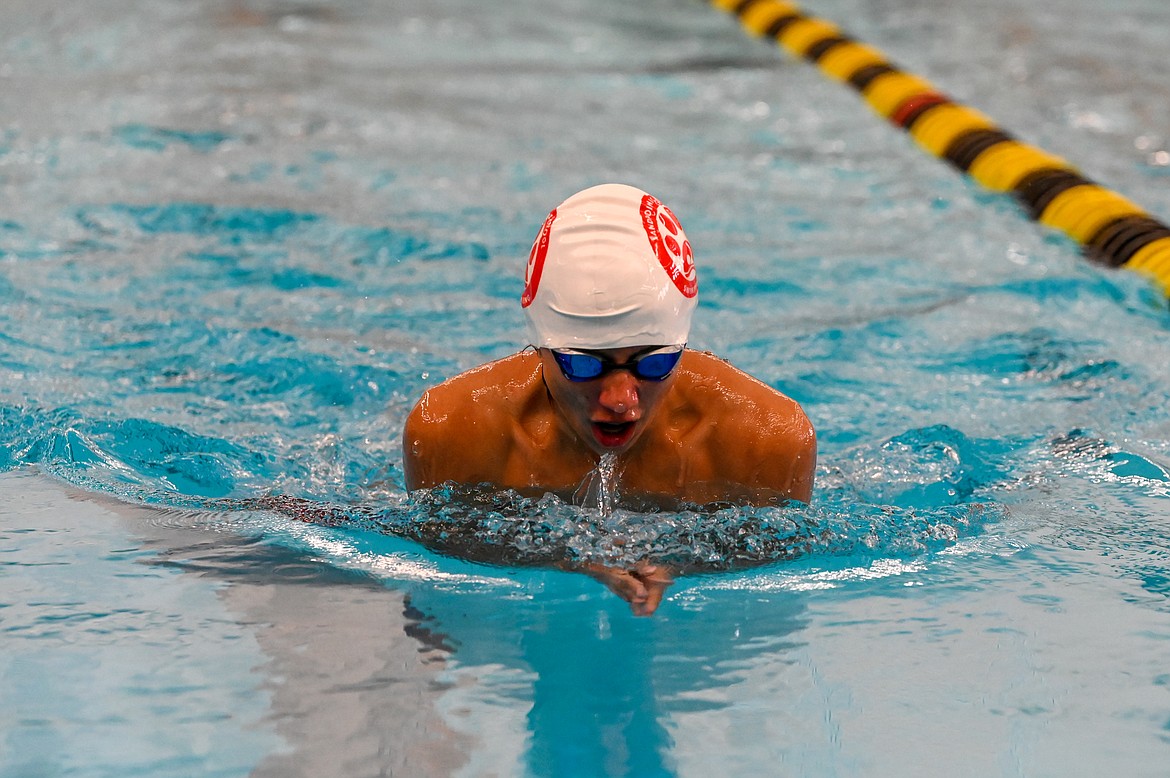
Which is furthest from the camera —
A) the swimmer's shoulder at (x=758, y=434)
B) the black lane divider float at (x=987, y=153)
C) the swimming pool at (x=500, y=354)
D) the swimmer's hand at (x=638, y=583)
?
the black lane divider float at (x=987, y=153)

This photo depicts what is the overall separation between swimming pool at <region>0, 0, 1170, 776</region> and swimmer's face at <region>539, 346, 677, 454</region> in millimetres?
289

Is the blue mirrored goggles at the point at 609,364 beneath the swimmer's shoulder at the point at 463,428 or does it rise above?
above

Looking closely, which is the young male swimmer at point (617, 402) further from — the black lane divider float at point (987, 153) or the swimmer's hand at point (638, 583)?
the black lane divider float at point (987, 153)

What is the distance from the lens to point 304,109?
6.38 metres

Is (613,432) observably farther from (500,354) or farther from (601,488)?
(500,354)

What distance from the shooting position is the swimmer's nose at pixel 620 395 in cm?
249

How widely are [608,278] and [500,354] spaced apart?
5.78 feet

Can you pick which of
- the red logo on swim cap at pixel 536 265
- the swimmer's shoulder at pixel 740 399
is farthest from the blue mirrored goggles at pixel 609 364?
the swimmer's shoulder at pixel 740 399

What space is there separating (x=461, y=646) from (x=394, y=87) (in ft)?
15.8

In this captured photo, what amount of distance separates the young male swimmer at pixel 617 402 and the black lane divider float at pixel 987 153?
89.8 inches

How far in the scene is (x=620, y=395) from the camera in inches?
98.3

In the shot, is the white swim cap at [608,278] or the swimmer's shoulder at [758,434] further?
the swimmer's shoulder at [758,434]

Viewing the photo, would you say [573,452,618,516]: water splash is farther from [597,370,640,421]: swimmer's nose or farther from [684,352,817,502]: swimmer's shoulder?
[597,370,640,421]: swimmer's nose

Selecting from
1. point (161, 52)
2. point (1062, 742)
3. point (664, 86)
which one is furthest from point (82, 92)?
point (1062, 742)
